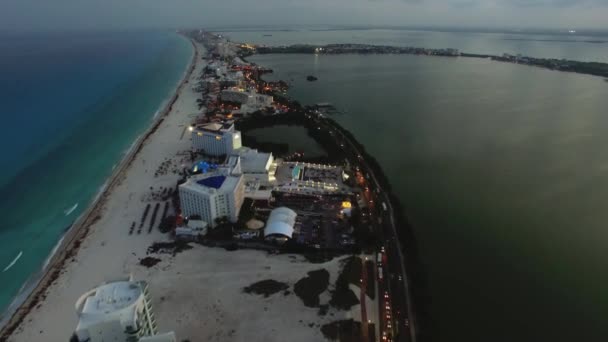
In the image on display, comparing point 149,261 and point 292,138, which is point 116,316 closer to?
point 149,261

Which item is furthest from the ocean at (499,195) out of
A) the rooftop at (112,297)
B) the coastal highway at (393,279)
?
the rooftop at (112,297)

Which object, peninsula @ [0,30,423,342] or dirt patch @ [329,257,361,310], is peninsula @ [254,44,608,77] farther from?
dirt patch @ [329,257,361,310]

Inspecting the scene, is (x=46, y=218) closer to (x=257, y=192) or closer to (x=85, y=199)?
(x=85, y=199)

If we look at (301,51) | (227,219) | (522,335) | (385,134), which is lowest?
(522,335)

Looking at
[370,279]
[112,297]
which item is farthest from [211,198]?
[112,297]

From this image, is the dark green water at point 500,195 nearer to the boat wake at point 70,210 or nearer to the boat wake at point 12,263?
the boat wake at point 12,263

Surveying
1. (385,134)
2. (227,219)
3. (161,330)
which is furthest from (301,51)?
(161,330)
